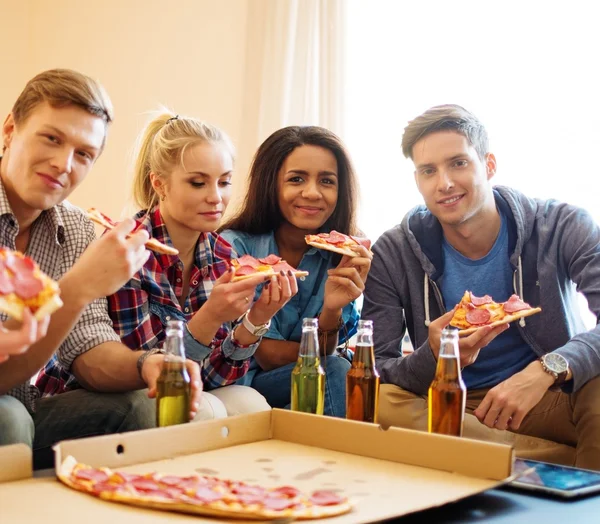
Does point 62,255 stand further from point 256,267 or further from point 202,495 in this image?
point 202,495

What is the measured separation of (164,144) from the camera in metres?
2.70

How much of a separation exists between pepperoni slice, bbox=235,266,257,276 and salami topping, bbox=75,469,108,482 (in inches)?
42.7

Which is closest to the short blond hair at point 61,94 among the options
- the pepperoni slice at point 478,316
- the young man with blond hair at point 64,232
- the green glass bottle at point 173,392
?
the young man with blond hair at point 64,232

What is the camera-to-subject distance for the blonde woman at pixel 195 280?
2.33 meters

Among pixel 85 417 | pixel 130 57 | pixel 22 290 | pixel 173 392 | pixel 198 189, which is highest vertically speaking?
pixel 130 57

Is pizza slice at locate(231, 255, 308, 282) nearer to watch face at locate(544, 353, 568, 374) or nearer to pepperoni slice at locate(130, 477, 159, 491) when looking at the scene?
watch face at locate(544, 353, 568, 374)

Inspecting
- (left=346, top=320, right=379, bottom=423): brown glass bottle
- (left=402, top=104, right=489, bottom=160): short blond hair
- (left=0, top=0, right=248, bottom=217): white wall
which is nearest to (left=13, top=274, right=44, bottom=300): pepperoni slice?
(left=346, top=320, right=379, bottom=423): brown glass bottle

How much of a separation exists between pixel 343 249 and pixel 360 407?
97cm

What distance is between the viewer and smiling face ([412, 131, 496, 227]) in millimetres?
2756

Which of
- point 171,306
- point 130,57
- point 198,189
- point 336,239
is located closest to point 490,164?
point 336,239

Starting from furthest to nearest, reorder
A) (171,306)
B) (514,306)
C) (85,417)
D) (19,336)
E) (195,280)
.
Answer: (195,280), (171,306), (514,306), (85,417), (19,336)

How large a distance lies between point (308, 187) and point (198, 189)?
0.52 meters

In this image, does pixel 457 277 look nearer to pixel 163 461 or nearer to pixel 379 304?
pixel 379 304

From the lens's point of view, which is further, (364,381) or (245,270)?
(245,270)
